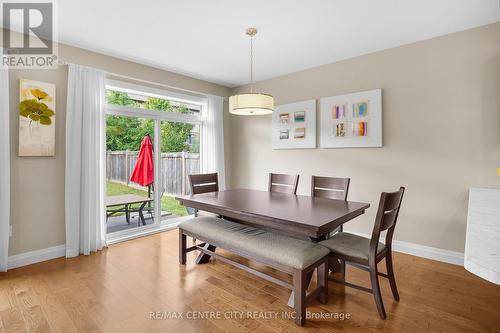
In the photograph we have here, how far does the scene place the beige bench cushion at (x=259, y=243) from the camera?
192 cm

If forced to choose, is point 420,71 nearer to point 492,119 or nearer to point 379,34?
point 379,34

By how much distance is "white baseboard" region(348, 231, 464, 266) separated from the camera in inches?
112

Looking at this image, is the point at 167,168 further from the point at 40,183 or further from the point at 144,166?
the point at 40,183

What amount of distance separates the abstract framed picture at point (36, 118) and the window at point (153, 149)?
684 millimetres

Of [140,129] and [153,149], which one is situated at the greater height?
[140,129]

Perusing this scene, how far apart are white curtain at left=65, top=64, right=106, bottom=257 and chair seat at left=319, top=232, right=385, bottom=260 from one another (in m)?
2.82

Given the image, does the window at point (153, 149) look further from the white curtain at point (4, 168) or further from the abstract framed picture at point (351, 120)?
the abstract framed picture at point (351, 120)

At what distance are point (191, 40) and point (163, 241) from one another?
272 cm

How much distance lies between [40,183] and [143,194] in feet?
4.50

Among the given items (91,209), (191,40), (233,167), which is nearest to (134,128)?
(91,209)

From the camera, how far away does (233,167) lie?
516cm

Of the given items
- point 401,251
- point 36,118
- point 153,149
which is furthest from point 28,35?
point 401,251

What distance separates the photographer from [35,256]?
2924mm

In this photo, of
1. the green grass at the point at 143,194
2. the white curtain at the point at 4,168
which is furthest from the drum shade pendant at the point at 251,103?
the white curtain at the point at 4,168
